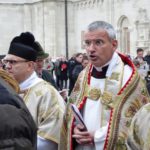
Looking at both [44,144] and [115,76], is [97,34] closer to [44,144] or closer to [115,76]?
[115,76]

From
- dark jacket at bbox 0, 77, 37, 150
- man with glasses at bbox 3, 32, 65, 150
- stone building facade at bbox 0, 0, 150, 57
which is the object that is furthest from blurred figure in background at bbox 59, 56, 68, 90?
dark jacket at bbox 0, 77, 37, 150

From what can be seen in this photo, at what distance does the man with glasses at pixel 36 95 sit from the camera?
3989mm

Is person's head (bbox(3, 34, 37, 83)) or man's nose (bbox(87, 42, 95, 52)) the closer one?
man's nose (bbox(87, 42, 95, 52))

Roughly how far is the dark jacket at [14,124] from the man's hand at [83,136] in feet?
5.72

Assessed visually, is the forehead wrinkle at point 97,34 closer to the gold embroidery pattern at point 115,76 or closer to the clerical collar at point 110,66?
the clerical collar at point 110,66

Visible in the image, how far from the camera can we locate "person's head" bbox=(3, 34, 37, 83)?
4117mm

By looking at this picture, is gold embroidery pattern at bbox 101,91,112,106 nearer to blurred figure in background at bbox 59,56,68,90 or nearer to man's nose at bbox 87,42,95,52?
man's nose at bbox 87,42,95,52

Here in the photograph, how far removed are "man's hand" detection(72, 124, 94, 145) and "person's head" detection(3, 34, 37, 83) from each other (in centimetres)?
82

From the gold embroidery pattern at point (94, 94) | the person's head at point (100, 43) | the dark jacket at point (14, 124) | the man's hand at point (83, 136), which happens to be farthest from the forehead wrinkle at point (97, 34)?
the dark jacket at point (14, 124)

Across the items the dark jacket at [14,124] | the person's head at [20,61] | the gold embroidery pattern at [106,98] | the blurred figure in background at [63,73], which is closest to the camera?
the dark jacket at [14,124]

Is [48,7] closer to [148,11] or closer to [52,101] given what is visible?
[148,11]

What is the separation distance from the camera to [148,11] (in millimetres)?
21547

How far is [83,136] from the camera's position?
353 cm

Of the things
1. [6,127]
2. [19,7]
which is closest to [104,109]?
[6,127]
